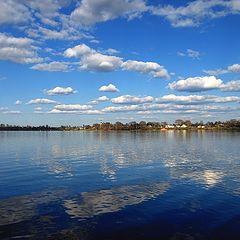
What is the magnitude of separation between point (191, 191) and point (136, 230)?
9.64 m

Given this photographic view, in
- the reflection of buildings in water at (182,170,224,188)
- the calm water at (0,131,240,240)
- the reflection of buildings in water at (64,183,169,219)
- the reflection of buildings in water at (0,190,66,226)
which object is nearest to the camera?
the calm water at (0,131,240,240)

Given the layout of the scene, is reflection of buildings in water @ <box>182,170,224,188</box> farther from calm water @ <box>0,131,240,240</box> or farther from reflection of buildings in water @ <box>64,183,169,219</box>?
reflection of buildings in water @ <box>64,183,169,219</box>

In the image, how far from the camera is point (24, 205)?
20.3m

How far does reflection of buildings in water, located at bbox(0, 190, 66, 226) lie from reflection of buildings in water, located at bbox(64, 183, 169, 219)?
151cm

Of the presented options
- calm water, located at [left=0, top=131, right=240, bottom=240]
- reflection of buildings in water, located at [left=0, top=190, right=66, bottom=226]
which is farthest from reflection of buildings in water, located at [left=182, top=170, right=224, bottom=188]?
reflection of buildings in water, located at [left=0, top=190, right=66, bottom=226]

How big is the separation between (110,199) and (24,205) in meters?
5.02

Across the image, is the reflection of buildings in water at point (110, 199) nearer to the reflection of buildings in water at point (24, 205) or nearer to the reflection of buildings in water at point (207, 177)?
the reflection of buildings in water at point (24, 205)

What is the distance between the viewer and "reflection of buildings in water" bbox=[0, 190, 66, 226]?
57.9 feet

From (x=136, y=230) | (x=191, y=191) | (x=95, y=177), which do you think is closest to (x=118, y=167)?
(x=95, y=177)

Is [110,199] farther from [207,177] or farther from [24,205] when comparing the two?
[207,177]

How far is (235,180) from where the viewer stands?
29.2 meters

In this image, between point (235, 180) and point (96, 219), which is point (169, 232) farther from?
point (235, 180)

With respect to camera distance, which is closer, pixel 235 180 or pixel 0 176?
pixel 235 180

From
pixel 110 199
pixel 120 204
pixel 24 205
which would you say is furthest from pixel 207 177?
pixel 24 205
